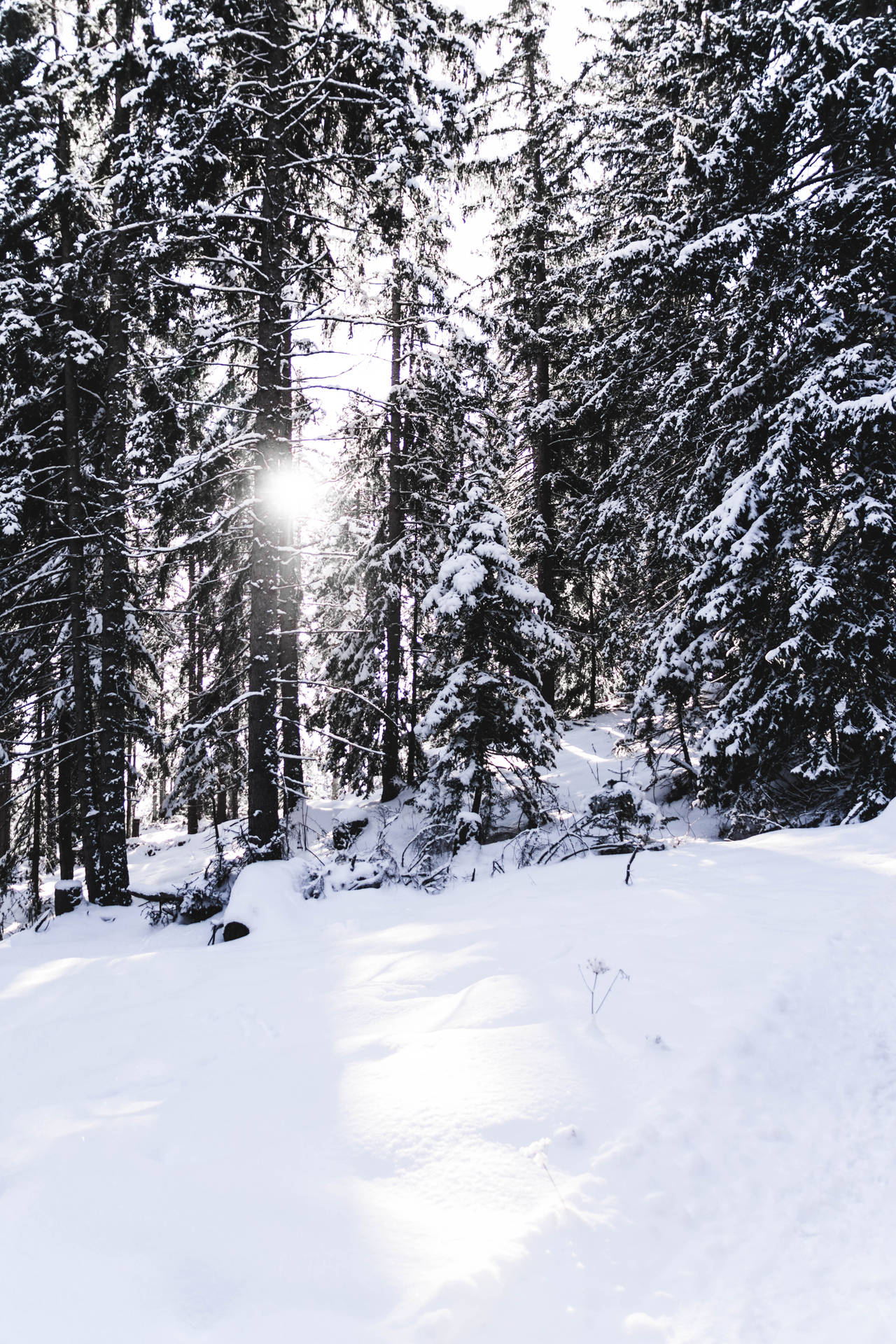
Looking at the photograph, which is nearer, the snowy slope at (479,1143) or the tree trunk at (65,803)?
the snowy slope at (479,1143)

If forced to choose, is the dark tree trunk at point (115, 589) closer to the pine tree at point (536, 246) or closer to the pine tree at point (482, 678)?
the pine tree at point (482, 678)

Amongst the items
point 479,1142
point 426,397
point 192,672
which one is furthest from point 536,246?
point 479,1142

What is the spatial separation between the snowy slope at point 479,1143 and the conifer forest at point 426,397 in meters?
4.32

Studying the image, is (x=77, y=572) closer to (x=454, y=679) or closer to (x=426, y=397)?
(x=454, y=679)

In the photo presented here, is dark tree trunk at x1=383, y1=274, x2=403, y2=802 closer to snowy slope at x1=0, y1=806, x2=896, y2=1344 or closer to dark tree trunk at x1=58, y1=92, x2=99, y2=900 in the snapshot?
dark tree trunk at x1=58, y1=92, x2=99, y2=900

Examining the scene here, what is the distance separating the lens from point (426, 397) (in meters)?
13.0

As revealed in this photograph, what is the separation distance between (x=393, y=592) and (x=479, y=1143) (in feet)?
36.8

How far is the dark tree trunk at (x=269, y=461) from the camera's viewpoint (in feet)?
26.5

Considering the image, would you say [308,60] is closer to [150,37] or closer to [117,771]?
[150,37]

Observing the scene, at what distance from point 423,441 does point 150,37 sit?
7.05 meters

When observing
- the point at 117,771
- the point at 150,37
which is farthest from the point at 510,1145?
the point at 150,37

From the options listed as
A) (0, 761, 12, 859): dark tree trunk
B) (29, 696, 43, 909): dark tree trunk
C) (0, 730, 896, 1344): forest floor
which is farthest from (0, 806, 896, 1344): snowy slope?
(0, 761, 12, 859): dark tree trunk

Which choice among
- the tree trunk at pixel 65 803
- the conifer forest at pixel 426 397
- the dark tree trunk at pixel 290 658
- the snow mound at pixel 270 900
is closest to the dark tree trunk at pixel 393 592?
the conifer forest at pixel 426 397

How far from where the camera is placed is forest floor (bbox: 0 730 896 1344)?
6.18 ft
